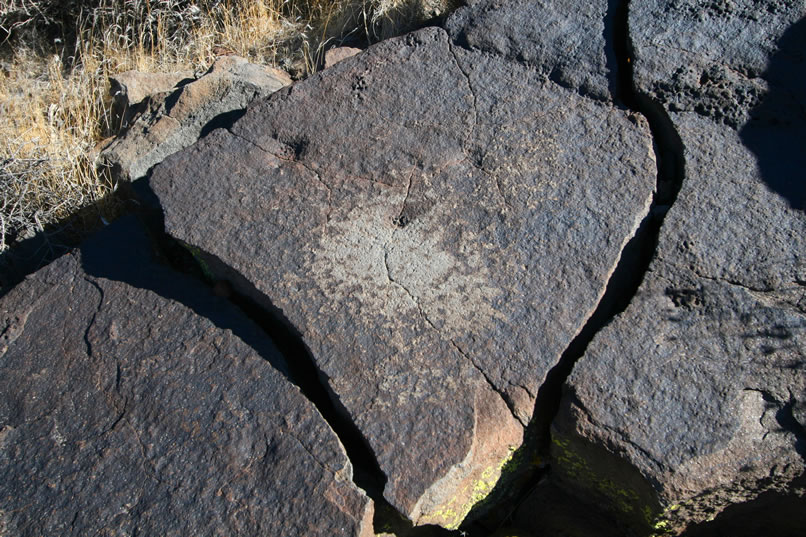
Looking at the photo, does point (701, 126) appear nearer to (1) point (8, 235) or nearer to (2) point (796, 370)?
(2) point (796, 370)

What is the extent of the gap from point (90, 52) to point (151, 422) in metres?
2.88

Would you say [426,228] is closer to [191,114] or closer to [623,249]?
[623,249]

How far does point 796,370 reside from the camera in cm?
180

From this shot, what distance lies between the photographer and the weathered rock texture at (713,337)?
1761mm

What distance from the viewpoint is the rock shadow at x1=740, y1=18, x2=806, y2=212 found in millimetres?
2092

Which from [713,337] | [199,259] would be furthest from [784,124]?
[199,259]

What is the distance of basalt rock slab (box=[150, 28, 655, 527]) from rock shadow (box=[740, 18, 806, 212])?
0.34 meters

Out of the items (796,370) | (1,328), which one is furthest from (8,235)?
(796,370)

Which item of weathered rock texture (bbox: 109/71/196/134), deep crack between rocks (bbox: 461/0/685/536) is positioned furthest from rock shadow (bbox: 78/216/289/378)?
weathered rock texture (bbox: 109/71/196/134)

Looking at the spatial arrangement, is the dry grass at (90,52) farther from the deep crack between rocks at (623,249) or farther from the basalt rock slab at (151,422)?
the deep crack between rocks at (623,249)

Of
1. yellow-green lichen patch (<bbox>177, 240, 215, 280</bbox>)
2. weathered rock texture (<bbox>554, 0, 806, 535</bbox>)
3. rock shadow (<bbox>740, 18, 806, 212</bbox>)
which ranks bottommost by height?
yellow-green lichen patch (<bbox>177, 240, 215, 280</bbox>)

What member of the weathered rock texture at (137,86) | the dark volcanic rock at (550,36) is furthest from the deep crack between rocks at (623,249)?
the weathered rock texture at (137,86)

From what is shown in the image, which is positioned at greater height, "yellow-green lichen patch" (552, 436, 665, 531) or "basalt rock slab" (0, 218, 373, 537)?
"yellow-green lichen patch" (552, 436, 665, 531)

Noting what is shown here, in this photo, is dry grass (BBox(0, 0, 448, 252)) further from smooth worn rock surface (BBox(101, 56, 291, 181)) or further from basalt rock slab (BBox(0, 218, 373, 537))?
basalt rock slab (BBox(0, 218, 373, 537))
